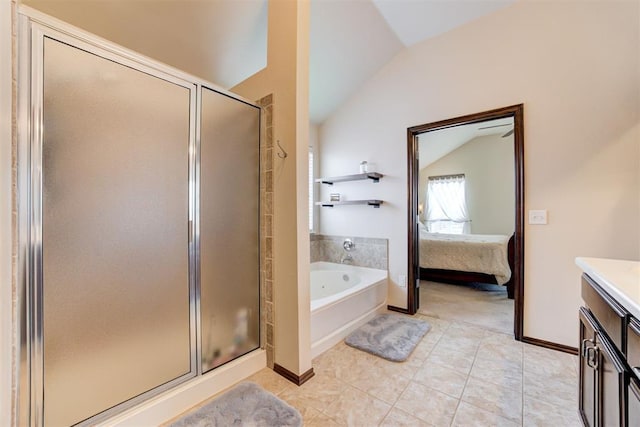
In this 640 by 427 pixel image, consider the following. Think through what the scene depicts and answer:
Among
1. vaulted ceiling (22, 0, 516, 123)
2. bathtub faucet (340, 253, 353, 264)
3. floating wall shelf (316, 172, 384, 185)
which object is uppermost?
vaulted ceiling (22, 0, 516, 123)

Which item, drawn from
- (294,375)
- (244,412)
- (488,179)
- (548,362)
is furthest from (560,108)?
(488,179)

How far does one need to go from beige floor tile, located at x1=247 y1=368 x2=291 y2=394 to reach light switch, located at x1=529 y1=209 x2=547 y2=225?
7.81ft

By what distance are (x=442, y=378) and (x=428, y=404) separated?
1.02 feet

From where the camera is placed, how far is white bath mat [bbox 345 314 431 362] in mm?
2080

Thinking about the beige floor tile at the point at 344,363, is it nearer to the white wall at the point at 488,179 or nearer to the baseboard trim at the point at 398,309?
the baseboard trim at the point at 398,309

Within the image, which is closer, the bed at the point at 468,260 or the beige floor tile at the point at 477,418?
the beige floor tile at the point at 477,418

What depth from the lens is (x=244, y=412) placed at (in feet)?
4.75

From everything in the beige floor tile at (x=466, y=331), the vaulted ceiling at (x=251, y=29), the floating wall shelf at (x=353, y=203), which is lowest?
the beige floor tile at (x=466, y=331)

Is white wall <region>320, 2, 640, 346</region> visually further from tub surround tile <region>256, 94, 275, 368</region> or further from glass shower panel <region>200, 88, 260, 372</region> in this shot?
glass shower panel <region>200, 88, 260, 372</region>

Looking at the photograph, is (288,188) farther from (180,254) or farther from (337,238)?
(337,238)

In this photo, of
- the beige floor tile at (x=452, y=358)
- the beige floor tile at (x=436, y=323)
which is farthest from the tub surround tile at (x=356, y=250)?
the beige floor tile at (x=452, y=358)

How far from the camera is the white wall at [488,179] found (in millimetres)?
5652

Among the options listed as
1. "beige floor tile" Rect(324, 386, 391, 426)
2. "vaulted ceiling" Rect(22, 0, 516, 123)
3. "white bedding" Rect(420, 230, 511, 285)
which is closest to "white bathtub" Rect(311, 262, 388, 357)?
"beige floor tile" Rect(324, 386, 391, 426)

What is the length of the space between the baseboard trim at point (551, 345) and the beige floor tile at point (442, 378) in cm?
93
